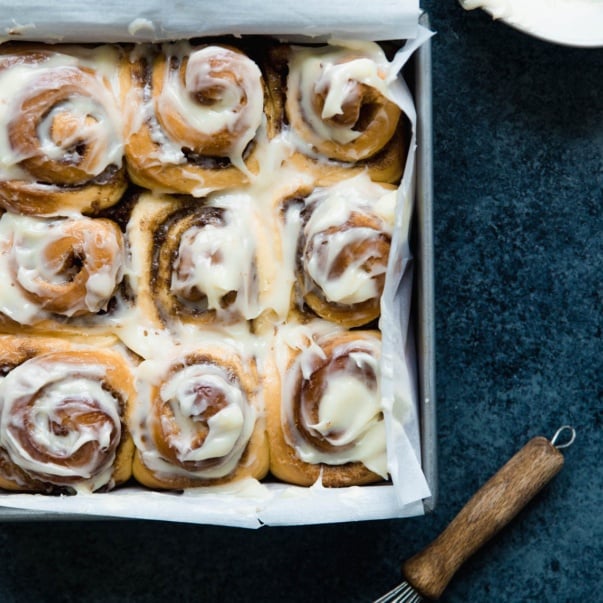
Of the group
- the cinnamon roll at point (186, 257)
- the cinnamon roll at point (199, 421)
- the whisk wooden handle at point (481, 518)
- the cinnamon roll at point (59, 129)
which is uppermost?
the cinnamon roll at point (59, 129)

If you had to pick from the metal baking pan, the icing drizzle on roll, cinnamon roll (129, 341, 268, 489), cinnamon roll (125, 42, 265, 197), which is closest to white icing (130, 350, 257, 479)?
cinnamon roll (129, 341, 268, 489)

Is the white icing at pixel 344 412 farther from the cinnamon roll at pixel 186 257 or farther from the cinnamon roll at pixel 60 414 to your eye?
the cinnamon roll at pixel 60 414

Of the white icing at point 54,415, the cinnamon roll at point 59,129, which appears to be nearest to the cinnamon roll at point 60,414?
the white icing at point 54,415

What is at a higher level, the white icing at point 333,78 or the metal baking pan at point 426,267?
the white icing at point 333,78

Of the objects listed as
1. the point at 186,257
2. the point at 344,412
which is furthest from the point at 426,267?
the point at 186,257

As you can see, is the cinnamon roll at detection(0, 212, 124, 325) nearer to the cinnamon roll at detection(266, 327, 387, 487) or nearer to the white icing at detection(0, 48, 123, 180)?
the white icing at detection(0, 48, 123, 180)

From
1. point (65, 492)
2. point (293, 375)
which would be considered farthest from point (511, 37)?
point (65, 492)

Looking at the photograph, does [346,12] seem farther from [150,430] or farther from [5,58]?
[150,430]
